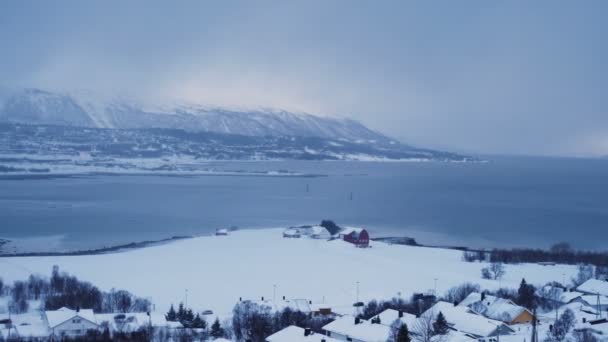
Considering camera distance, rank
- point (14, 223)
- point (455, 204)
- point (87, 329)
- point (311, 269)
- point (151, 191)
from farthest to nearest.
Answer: point (151, 191) < point (455, 204) < point (14, 223) < point (311, 269) < point (87, 329)

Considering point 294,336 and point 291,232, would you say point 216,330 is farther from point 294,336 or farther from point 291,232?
point 291,232

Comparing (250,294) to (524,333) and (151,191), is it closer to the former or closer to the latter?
(524,333)

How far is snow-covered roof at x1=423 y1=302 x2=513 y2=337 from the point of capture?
23.3 feet

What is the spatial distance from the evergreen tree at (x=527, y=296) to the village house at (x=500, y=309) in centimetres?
54

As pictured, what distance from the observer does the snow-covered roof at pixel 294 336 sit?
6.54 metres

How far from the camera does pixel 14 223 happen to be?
62.8ft

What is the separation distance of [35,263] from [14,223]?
8.13m

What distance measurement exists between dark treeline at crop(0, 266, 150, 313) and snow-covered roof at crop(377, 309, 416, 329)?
2772 millimetres

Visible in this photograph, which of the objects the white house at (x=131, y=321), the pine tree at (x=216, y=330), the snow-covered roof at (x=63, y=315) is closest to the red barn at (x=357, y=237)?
the white house at (x=131, y=321)

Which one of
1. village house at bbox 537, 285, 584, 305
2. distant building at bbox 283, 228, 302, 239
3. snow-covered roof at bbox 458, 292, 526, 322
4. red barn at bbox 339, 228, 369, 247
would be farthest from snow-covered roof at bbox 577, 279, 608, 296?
distant building at bbox 283, 228, 302, 239

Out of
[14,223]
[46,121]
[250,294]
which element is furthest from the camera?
[46,121]

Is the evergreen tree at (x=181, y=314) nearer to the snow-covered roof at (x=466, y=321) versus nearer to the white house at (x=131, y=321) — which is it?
the white house at (x=131, y=321)

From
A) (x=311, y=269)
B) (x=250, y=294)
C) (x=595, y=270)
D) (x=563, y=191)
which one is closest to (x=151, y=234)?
(x=311, y=269)

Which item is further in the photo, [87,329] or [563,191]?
[563,191]
